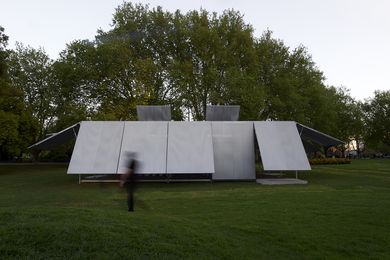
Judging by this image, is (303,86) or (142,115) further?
(303,86)

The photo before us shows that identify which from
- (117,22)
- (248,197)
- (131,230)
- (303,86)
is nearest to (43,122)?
(117,22)

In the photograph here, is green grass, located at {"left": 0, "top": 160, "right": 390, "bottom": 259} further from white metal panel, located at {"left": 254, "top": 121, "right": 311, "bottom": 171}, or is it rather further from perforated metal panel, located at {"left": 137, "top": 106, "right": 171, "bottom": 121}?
perforated metal panel, located at {"left": 137, "top": 106, "right": 171, "bottom": 121}

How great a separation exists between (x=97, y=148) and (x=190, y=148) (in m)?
4.43

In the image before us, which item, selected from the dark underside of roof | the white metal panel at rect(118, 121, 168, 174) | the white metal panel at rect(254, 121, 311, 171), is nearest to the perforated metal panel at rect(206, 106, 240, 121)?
the white metal panel at rect(254, 121, 311, 171)

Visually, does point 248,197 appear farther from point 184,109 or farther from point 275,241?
point 184,109

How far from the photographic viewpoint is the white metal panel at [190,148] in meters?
18.8

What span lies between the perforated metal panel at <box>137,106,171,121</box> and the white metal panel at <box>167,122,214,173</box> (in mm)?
2702

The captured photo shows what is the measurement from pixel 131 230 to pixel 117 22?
35.0m

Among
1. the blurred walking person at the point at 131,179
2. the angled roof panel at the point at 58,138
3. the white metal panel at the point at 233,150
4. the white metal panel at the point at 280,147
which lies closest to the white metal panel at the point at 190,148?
the white metal panel at the point at 233,150

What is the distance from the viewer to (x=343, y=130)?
5894cm

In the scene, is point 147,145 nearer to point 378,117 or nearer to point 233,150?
point 233,150

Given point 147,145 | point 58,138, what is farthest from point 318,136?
point 58,138

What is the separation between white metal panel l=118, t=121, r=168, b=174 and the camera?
18734mm

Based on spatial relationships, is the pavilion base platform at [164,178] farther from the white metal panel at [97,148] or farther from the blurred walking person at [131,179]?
the blurred walking person at [131,179]
